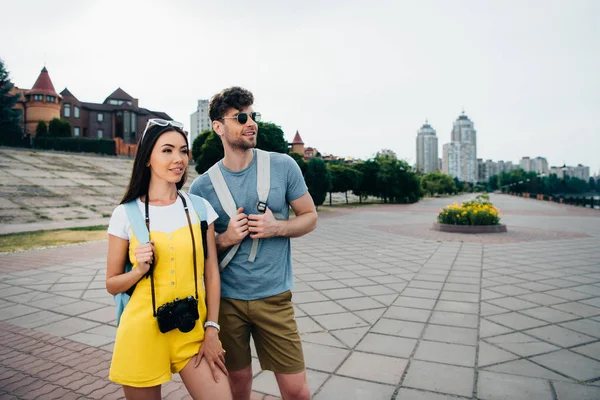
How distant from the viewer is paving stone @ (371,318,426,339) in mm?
4082

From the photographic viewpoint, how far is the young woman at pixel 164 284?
1669 mm

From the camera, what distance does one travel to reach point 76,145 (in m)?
41.3

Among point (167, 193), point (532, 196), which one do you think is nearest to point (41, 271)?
point (167, 193)

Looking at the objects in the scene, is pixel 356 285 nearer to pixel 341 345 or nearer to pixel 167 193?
pixel 341 345

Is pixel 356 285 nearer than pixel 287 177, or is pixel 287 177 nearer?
pixel 287 177

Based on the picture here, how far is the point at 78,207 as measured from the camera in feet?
64.4

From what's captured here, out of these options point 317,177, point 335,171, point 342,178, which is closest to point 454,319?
point 317,177

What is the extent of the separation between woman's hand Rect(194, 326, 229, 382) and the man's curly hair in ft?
3.72

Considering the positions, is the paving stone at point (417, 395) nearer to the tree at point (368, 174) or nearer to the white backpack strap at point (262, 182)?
the white backpack strap at point (262, 182)

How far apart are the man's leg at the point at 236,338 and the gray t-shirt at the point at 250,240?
65mm

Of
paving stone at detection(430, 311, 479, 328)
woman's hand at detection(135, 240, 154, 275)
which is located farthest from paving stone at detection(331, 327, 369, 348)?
woman's hand at detection(135, 240, 154, 275)

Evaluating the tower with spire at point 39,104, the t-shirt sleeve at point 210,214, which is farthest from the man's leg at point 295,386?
the tower with spire at point 39,104

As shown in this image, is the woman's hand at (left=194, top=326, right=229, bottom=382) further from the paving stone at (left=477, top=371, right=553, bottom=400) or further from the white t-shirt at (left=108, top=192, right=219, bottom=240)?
the paving stone at (left=477, top=371, right=553, bottom=400)

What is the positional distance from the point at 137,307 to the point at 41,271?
6946 millimetres
